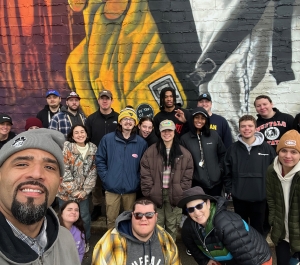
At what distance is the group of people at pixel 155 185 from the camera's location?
135cm

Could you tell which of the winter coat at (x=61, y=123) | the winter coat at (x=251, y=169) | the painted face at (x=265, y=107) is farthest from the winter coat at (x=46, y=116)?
the painted face at (x=265, y=107)

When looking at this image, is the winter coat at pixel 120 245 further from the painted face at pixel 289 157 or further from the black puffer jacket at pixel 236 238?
the painted face at pixel 289 157

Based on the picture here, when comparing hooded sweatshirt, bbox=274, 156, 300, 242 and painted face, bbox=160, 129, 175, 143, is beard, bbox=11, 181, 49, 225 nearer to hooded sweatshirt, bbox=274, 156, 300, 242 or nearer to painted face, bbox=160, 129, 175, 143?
hooded sweatshirt, bbox=274, 156, 300, 242

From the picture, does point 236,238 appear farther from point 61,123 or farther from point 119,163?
point 61,123

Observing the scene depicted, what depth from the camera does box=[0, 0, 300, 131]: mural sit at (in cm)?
466

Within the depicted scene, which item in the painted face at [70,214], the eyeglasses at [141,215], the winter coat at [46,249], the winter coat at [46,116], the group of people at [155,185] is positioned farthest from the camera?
the winter coat at [46,116]

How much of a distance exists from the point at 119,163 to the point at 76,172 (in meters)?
0.56

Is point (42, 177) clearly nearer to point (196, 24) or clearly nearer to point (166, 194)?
point (166, 194)

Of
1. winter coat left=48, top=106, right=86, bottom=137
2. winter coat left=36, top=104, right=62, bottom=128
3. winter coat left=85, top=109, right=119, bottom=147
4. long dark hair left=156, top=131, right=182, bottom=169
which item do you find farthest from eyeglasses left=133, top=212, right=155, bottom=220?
winter coat left=36, top=104, right=62, bottom=128

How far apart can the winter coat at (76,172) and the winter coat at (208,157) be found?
4.06 feet

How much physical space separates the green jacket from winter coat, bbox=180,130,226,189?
80cm

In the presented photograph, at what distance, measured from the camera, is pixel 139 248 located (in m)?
2.55

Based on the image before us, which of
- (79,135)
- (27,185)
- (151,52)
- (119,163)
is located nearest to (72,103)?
Answer: (79,135)

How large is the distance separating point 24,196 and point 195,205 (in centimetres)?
160
